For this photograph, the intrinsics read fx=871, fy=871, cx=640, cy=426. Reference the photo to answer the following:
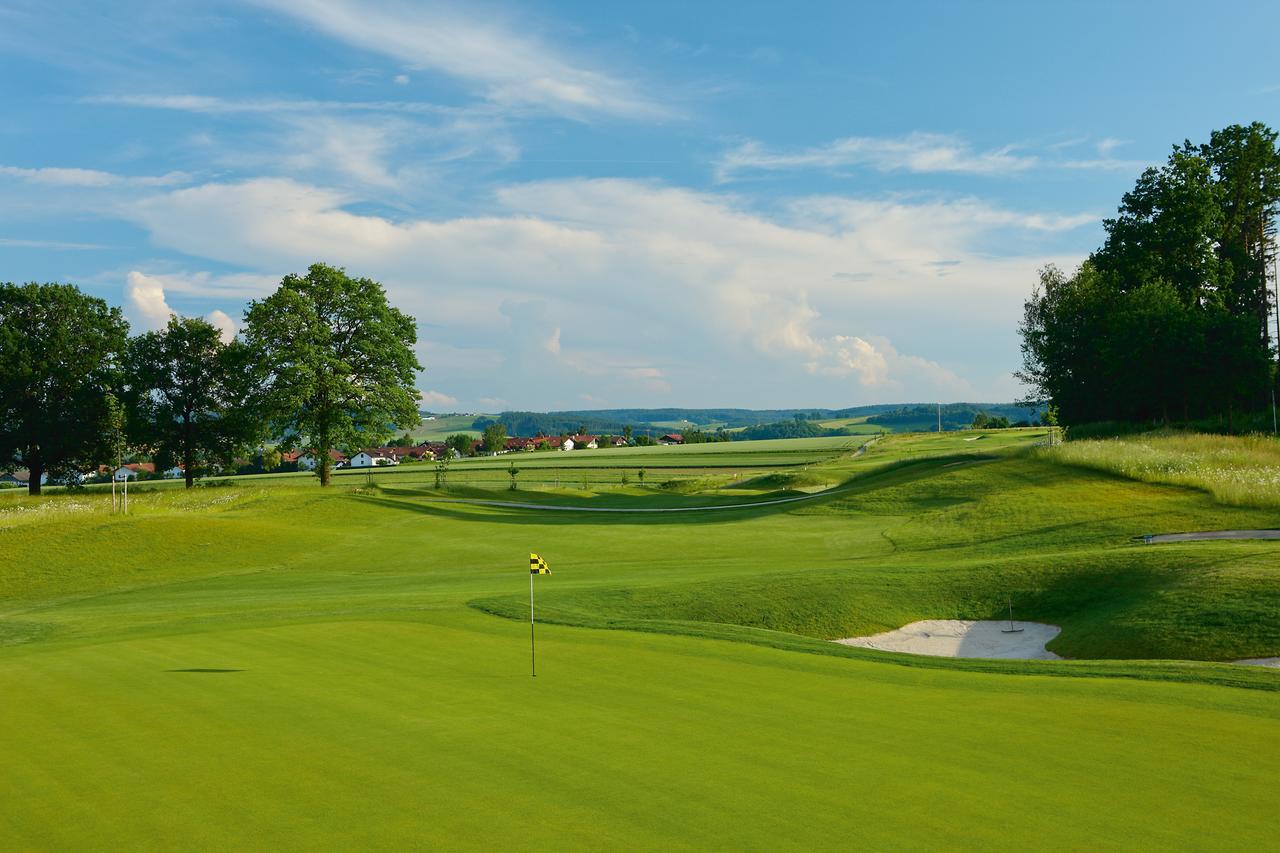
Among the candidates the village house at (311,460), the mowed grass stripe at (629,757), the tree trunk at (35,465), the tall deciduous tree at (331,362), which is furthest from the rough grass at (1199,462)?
the tree trunk at (35,465)

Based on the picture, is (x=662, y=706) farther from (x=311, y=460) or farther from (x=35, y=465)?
(x=311, y=460)

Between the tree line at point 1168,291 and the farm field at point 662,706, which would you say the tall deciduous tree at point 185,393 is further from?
the tree line at point 1168,291

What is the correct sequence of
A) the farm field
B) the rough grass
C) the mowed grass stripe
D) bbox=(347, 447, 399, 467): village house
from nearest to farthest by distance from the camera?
the mowed grass stripe < the farm field < the rough grass < bbox=(347, 447, 399, 467): village house

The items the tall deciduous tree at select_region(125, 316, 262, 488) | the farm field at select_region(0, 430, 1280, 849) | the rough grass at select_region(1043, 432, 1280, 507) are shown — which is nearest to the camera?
the farm field at select_region(0, 430, 1280, 849)

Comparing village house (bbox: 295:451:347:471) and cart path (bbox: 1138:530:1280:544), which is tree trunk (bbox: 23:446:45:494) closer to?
village house (bbox: 295:451:347:471)

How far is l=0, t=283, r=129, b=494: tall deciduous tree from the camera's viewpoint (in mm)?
51531

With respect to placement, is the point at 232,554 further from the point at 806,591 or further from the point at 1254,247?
the point at 1254,247

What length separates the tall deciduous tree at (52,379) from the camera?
51531mm

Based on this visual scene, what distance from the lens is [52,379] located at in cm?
5253

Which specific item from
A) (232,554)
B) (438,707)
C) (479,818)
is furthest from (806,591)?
(232,554)

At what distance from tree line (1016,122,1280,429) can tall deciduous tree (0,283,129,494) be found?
62.9 m

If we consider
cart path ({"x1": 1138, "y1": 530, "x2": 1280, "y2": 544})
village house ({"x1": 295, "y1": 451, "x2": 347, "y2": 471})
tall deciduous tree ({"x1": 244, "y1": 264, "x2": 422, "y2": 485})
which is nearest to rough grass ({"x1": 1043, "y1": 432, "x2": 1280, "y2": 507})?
cart path ({"x1": 1138, "y1": 530, "x2": 1280, "y2": 544})

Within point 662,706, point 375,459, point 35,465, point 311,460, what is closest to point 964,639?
point 662,706

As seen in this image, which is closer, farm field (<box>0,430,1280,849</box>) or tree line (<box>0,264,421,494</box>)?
farm field (<box>0,430,1280,849</box>)
